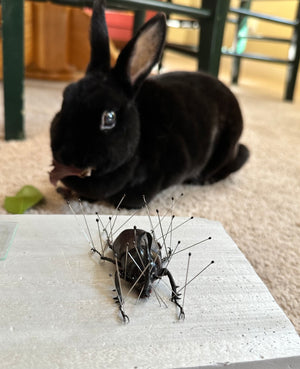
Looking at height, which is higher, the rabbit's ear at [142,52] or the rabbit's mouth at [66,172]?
the rabbit's ear at [142,52]

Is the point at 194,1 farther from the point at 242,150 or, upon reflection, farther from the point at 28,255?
the point at 28,255

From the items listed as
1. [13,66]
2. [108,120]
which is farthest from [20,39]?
[108,120]

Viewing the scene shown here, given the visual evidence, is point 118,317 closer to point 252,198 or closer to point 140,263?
point 140,263

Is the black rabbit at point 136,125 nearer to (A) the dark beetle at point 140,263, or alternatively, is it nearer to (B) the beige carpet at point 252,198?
(B) the beige carpet at point 252,198

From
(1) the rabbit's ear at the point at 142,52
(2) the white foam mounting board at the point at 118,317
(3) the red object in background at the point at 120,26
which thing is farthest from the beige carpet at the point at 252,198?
(3) the red object in background at the point at 120,26

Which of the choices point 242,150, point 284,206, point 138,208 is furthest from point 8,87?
point 284,206

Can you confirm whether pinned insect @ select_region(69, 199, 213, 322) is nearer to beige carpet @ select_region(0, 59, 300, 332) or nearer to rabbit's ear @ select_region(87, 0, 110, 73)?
beige carpet @ select_region(0, 59, 300, 332)

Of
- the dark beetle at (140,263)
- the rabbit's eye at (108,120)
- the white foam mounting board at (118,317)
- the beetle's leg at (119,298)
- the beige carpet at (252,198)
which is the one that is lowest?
Result: the beige carpet at (252,198)
